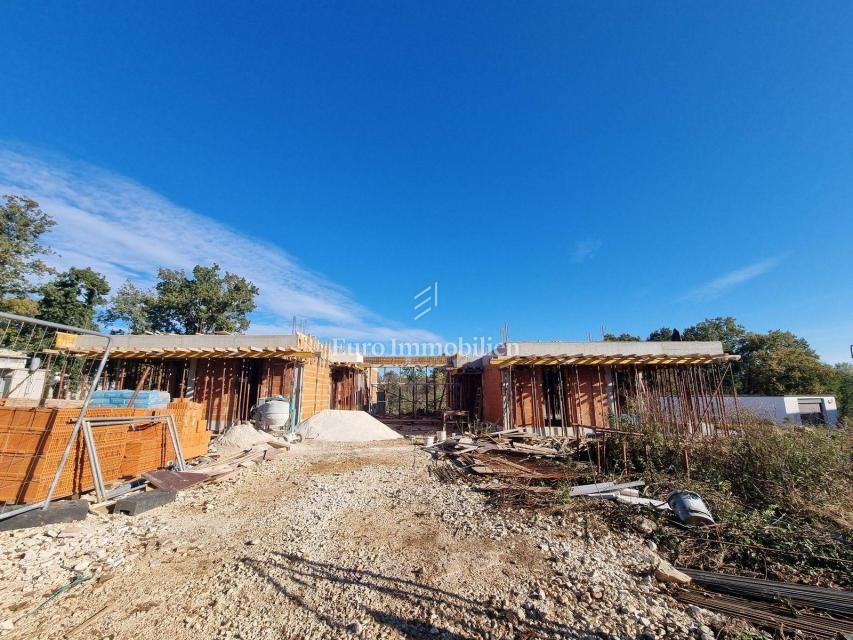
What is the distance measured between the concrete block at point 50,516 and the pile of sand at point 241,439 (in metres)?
5.36

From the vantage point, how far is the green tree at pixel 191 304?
30.5 m

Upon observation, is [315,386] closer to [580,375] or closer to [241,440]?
[241,440]

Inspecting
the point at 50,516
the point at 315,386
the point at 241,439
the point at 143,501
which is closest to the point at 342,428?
the point at 315,386

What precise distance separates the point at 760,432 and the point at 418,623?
7.01 metres

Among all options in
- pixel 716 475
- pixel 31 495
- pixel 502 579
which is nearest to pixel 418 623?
pixel 502 579

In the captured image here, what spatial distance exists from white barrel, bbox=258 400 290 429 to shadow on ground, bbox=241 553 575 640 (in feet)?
31.0

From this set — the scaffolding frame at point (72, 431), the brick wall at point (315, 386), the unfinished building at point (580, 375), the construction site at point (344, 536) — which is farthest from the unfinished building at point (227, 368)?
the scaffolding frame at point (72, 431)

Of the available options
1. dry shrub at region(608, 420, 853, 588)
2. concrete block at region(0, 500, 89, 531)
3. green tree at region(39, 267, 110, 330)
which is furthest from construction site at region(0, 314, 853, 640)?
green tree at region(39, 267, 110, 330)

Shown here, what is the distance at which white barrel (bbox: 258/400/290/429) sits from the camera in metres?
12.8

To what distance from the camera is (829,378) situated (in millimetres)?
25172

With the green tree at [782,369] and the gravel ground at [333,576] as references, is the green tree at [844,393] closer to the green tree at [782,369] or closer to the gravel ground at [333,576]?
the green tree at [782,369]

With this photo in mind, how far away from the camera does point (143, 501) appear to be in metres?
5.43

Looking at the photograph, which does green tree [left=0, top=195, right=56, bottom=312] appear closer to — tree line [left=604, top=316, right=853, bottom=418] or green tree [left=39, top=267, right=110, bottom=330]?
green tree [left=39, top=267, right=110, bottom=330]

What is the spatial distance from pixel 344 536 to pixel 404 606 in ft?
5.95
